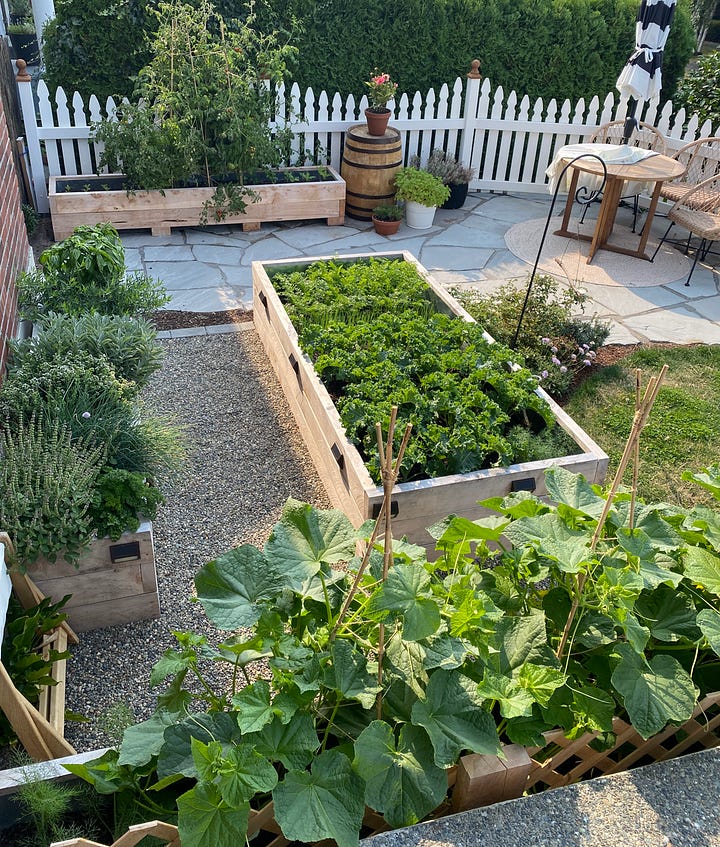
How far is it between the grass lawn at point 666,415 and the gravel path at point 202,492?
70.0 inches

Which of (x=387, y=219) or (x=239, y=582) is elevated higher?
(x=239, y=582)

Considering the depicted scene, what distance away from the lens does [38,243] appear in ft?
22.2

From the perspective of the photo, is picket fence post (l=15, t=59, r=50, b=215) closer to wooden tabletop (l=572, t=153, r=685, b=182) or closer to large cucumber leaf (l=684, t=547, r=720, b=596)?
wooden tabletop (l=572, t=153, r=685, b=182)

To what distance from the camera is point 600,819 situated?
6.18 feet

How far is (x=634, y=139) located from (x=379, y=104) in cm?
267

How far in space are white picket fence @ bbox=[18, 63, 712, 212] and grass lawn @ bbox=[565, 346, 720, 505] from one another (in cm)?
328

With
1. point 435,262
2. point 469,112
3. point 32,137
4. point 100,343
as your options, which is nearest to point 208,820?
point 100,343

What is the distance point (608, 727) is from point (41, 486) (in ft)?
7.37

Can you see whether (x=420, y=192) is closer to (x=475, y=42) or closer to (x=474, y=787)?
(x=475, y=42)

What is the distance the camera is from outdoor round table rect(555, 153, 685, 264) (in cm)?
662

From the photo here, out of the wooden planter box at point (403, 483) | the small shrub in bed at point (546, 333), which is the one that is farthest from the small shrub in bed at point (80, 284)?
the small shrub in bed at point (546, 333)

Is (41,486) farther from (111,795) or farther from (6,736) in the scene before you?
(111,795)

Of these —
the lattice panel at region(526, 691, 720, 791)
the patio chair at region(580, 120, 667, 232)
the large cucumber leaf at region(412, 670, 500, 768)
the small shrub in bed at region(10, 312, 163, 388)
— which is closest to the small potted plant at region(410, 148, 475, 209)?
the patio chair at region(580, 120, 667, 232)

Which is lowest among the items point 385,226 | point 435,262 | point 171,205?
point 435,262
